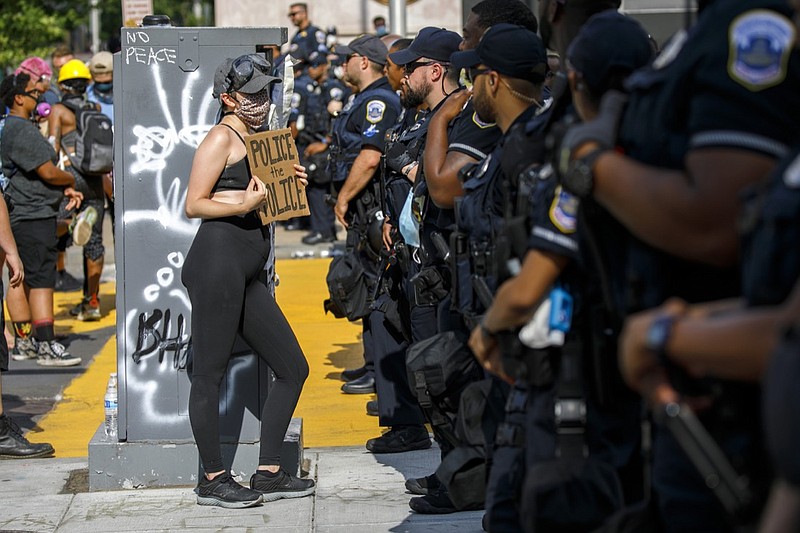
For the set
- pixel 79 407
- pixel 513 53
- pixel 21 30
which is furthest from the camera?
pixel 21 30

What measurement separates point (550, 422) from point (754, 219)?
133 cm

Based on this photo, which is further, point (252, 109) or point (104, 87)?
point (104, 87)

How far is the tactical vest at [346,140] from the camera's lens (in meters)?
8.41

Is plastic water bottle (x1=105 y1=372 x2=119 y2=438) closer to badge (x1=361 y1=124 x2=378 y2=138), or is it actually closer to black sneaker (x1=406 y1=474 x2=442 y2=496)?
black sneaker (x1=406 y1=474 x2=442 y2=496)

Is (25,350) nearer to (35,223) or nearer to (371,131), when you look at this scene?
(35,223)

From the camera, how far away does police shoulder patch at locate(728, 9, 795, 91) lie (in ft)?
8.67

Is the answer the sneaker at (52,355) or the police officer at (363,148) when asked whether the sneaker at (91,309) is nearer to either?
the sneaker at (52,355)

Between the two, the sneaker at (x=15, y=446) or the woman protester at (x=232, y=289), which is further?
the sneaker at (x=15, y=446)

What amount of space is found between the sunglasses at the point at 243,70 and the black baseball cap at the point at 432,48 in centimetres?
119

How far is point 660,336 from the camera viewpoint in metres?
2.42

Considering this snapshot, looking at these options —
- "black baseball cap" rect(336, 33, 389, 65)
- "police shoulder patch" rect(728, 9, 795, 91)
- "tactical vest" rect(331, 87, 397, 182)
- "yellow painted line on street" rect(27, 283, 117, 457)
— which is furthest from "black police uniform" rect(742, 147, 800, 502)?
"black baseball cap" rect(336, 33, 389, 65)

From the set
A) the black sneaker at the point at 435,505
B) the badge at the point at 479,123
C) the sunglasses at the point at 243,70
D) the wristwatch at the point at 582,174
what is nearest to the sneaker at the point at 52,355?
the sunglasses at the point at 243,70

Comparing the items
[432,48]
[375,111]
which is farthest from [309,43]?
[432,48]

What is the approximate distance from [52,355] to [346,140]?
2879 mm
